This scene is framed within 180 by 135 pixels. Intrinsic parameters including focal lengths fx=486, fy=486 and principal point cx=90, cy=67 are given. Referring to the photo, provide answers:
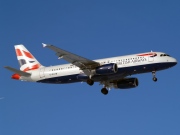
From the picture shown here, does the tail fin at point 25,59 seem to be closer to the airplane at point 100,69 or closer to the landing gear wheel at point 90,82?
the airplane at point 100,69

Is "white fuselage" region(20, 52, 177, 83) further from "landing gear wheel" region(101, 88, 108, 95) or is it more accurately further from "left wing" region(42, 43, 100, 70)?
"landing gear wheel" region(101, 88, 108, 95)

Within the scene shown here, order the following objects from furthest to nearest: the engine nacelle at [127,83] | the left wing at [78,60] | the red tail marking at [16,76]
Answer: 1. the red tail marking at [16,76]
2. the engine nacelle at [127,83]
3. the left wing at [78,60]

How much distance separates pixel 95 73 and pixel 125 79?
843 centimetres

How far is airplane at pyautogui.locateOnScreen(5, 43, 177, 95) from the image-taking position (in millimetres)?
69125

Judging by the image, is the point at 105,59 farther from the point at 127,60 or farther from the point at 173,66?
the point at 173,66

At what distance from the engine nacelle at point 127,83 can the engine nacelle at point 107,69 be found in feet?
26.8

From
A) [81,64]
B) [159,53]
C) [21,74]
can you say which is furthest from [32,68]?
[159,53]

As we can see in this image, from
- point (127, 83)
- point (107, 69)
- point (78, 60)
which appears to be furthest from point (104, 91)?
point (107, 69)

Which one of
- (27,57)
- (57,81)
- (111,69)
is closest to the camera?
(111,69)

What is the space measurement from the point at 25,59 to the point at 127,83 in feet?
58.3

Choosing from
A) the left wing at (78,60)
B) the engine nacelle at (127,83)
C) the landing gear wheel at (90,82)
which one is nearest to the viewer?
the left wing at (78,60)

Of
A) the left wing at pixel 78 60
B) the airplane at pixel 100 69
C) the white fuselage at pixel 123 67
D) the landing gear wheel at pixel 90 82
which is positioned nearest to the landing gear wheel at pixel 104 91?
the airplane at pixel 100 69

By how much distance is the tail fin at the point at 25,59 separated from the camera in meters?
79.6

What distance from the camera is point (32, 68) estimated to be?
78938 mm
